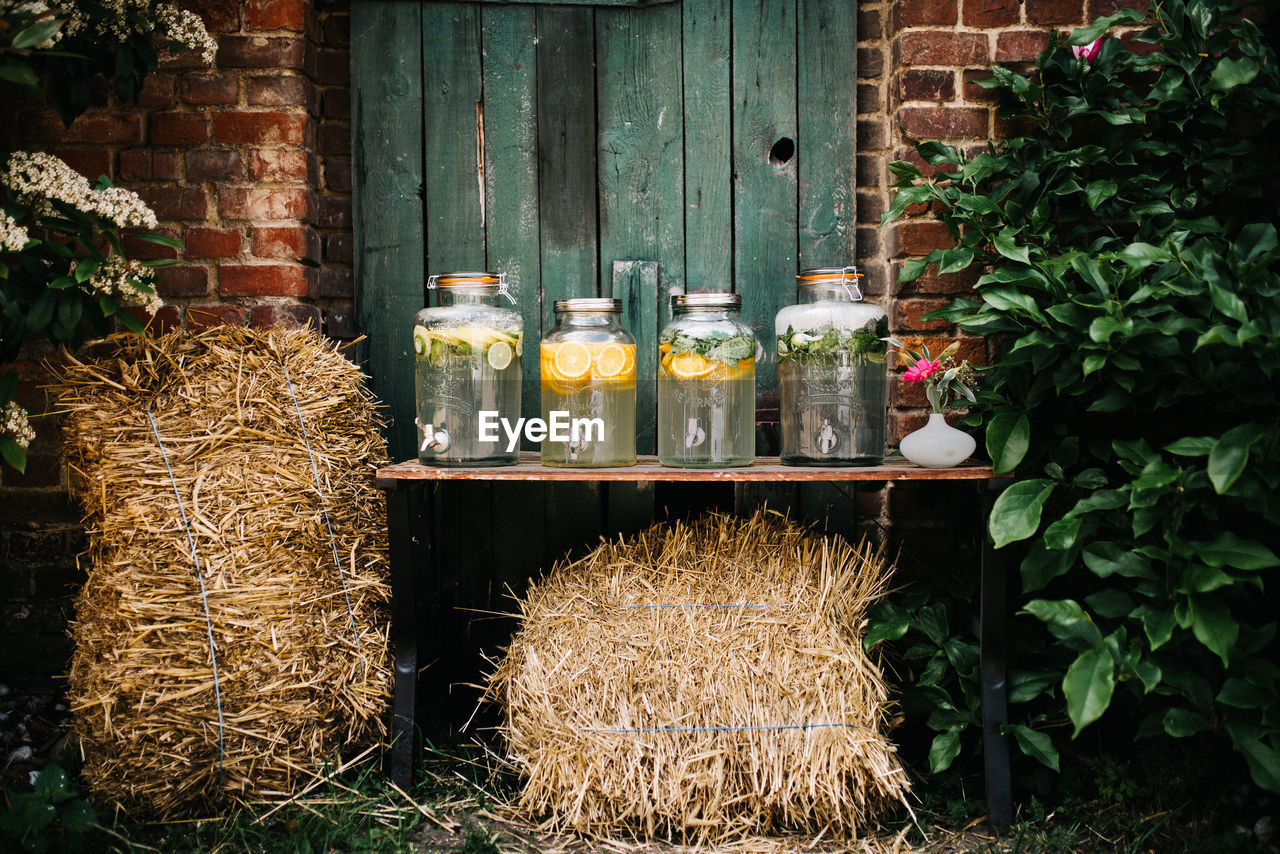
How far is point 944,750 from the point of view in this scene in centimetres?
164

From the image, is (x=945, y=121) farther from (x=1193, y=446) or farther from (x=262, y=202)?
(x=262, y=202)

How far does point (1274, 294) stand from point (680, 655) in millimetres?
1257

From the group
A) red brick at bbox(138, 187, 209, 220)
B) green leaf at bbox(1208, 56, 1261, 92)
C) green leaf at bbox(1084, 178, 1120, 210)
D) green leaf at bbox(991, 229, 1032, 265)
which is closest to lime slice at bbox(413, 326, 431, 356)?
red brick at bbox(138, 187, 209, 220)

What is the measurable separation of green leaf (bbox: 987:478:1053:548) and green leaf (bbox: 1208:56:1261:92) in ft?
2.87

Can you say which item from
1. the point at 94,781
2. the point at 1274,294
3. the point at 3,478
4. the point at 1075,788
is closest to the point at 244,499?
the point at 94,781

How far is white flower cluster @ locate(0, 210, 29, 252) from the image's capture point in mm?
1403

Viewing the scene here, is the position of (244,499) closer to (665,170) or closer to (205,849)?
(205,849)

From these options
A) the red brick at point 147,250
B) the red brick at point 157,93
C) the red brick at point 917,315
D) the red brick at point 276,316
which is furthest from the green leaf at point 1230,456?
Answer: the red brick at point 157,93

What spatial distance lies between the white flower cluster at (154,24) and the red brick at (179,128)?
168 mm

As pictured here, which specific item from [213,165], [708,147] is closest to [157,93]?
[213,165]

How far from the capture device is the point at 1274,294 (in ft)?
4.51

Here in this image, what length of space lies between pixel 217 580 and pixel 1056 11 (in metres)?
2.24

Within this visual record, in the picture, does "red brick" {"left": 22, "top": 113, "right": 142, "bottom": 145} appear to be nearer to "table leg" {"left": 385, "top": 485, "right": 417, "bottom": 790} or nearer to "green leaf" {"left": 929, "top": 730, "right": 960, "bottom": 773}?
"table leg" {"left": 385, "top": 485, "right": 417, "bottom": 790}

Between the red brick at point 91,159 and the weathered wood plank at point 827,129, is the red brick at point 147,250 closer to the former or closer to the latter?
the red brick at point 91,159
